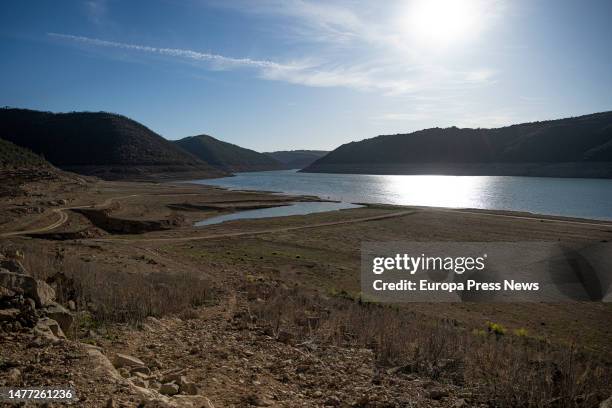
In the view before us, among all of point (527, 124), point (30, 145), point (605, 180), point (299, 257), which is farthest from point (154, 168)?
point (527, 124)

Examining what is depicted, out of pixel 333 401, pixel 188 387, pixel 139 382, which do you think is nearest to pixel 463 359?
pixel 333 401

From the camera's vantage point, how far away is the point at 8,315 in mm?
6031

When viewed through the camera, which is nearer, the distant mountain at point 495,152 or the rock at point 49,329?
the rock at point 49,329

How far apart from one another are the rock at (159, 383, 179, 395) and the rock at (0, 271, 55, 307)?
3154 millimetres

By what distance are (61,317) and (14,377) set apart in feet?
7.80

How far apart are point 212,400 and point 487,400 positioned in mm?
3937

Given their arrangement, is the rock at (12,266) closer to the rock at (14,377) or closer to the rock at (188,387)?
the rock at (14,377)

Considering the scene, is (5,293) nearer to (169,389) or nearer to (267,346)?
(169,389)

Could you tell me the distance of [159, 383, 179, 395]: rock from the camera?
16.8 ft

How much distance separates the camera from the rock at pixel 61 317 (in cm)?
663

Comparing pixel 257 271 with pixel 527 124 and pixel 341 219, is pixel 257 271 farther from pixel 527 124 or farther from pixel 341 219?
pixel 527 124

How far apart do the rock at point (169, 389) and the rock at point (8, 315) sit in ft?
9.19

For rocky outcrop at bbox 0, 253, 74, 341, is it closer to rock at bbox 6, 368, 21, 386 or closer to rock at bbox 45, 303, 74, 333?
rock at bbox 45, 303, 74, 333

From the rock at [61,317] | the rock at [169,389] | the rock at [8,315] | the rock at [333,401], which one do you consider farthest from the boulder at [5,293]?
the rock at [333,401]
